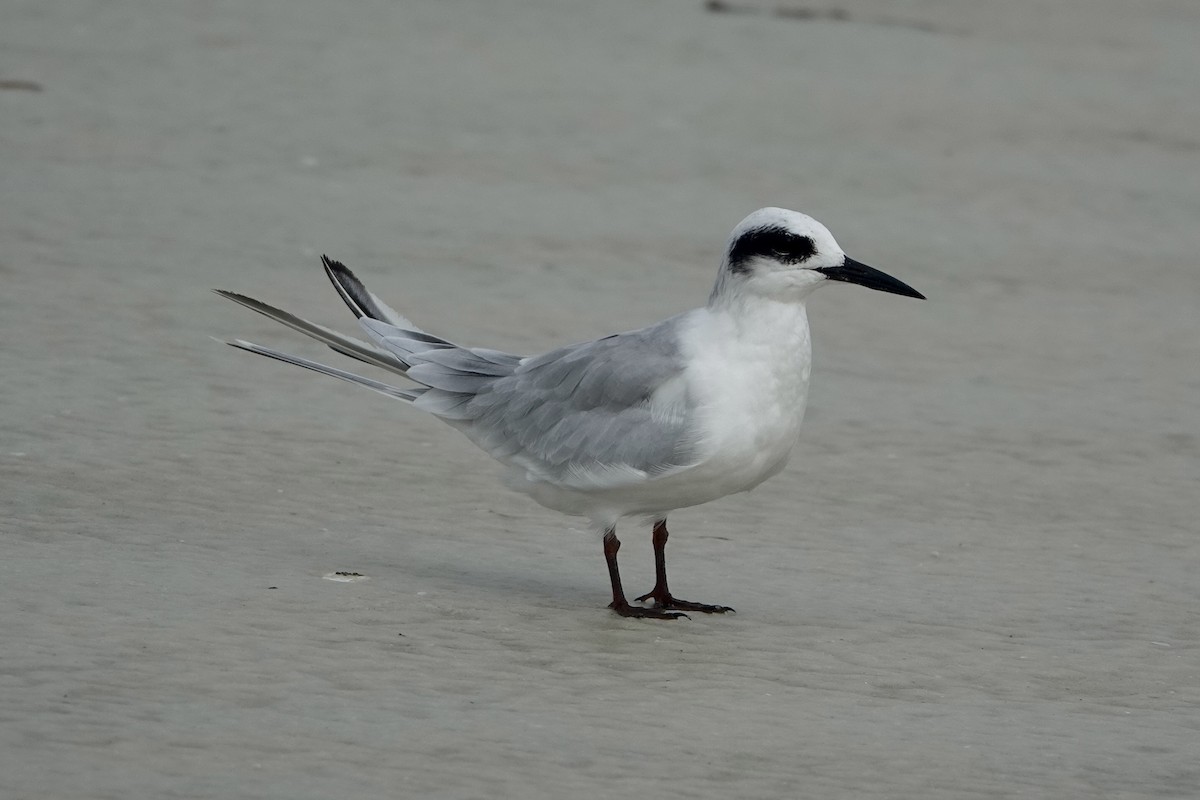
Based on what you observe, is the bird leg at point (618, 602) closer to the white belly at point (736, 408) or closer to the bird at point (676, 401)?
the bird at point (676, 401)

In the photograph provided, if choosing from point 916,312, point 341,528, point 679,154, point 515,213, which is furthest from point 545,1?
point 341,528

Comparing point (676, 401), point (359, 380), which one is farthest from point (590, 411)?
point (359, 380)

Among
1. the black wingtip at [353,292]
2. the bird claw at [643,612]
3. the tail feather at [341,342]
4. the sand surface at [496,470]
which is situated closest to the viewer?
the sand surface at [496,470]

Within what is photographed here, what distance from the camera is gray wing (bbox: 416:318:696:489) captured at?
500cm

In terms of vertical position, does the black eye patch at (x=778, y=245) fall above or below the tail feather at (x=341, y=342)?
above

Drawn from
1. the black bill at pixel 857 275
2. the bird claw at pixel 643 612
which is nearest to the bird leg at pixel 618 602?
the bird claw at pixel 643 612

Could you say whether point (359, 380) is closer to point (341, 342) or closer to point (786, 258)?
point (341, 342)

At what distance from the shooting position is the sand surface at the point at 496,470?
4234 mm

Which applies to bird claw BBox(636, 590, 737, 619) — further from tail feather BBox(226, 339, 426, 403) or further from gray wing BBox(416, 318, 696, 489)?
tail feather BBox(226, 339, 426, 403)

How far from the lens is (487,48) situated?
12.6 m

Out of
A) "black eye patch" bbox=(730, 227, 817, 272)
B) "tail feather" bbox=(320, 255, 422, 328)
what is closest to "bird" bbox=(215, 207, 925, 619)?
"black eye patch" bbox=(730, 227, 817, 272)

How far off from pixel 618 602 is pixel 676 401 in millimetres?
613

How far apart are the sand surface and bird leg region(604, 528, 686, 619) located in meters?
0.05

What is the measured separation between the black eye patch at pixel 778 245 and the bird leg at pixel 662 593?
2.78ft
